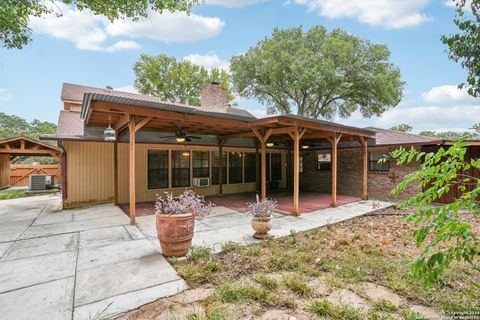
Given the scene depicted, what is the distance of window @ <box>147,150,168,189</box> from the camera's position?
8633 mm

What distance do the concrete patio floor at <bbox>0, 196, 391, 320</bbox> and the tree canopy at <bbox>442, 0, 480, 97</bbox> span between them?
4.75m

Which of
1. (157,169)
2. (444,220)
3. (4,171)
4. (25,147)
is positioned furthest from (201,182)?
(4,171)

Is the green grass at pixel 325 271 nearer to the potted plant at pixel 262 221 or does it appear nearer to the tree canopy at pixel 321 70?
the potted plant at pixel 262 221

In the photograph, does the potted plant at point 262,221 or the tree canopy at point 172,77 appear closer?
the potted plant at point 262,221

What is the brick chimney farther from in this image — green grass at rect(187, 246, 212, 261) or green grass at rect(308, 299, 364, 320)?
green grass at rect(308, 299, 364, 320)

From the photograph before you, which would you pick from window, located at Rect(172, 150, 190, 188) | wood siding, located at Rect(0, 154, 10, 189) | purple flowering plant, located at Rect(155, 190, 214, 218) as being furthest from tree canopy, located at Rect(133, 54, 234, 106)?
purple flowering plant, located at Rect(155, 190, 214, 218)

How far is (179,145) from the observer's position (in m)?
9.18

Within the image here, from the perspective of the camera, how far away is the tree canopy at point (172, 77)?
21.9 m

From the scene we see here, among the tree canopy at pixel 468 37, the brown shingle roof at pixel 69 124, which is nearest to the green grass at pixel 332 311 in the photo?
the tree canopy at pixel 468 37

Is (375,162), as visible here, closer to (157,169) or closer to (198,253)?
(198,253)

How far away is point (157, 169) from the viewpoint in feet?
28.8

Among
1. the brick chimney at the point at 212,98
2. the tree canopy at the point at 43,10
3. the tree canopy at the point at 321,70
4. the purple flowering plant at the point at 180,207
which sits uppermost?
the tree canopy at the point at 321,70

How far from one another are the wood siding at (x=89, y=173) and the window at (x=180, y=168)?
2.24 metres

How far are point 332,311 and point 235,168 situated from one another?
863 centimetres
